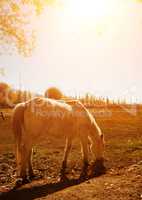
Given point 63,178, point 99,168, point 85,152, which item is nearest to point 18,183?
point 63,178

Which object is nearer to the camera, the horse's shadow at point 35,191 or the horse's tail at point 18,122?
the horse's shadow at point 35,191

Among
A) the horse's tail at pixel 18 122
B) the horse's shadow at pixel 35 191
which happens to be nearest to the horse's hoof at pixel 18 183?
the horse's shadow at pixel 35 191

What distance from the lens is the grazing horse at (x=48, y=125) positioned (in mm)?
9266

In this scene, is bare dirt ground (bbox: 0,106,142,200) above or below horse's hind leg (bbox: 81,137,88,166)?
below

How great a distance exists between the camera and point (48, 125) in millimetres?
9875

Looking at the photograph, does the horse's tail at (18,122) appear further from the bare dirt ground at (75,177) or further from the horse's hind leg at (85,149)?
the horse's hind leg at (85,149)

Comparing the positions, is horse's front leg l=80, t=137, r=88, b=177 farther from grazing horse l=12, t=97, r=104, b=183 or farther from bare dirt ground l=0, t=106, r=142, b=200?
bare dirt ground l=0, t=106, r=142, b=200

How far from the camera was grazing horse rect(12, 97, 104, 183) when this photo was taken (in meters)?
9.27

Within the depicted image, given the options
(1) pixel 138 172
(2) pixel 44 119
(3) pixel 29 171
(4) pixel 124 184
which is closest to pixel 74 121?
(2) pixel 44 119

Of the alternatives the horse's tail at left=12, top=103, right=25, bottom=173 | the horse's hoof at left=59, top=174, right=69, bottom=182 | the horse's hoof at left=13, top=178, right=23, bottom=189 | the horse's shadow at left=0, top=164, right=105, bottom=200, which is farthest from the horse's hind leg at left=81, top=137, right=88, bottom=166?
the horse's hoof at left=13, top=178, right=23, bottom=189

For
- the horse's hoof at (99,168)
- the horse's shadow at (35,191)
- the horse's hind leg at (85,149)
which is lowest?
the horse's shadow at (35,191)

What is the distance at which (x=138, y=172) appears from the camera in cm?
820

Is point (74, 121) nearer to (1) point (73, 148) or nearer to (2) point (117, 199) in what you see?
(1) point (73, 148)

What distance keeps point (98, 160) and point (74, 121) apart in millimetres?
1452
